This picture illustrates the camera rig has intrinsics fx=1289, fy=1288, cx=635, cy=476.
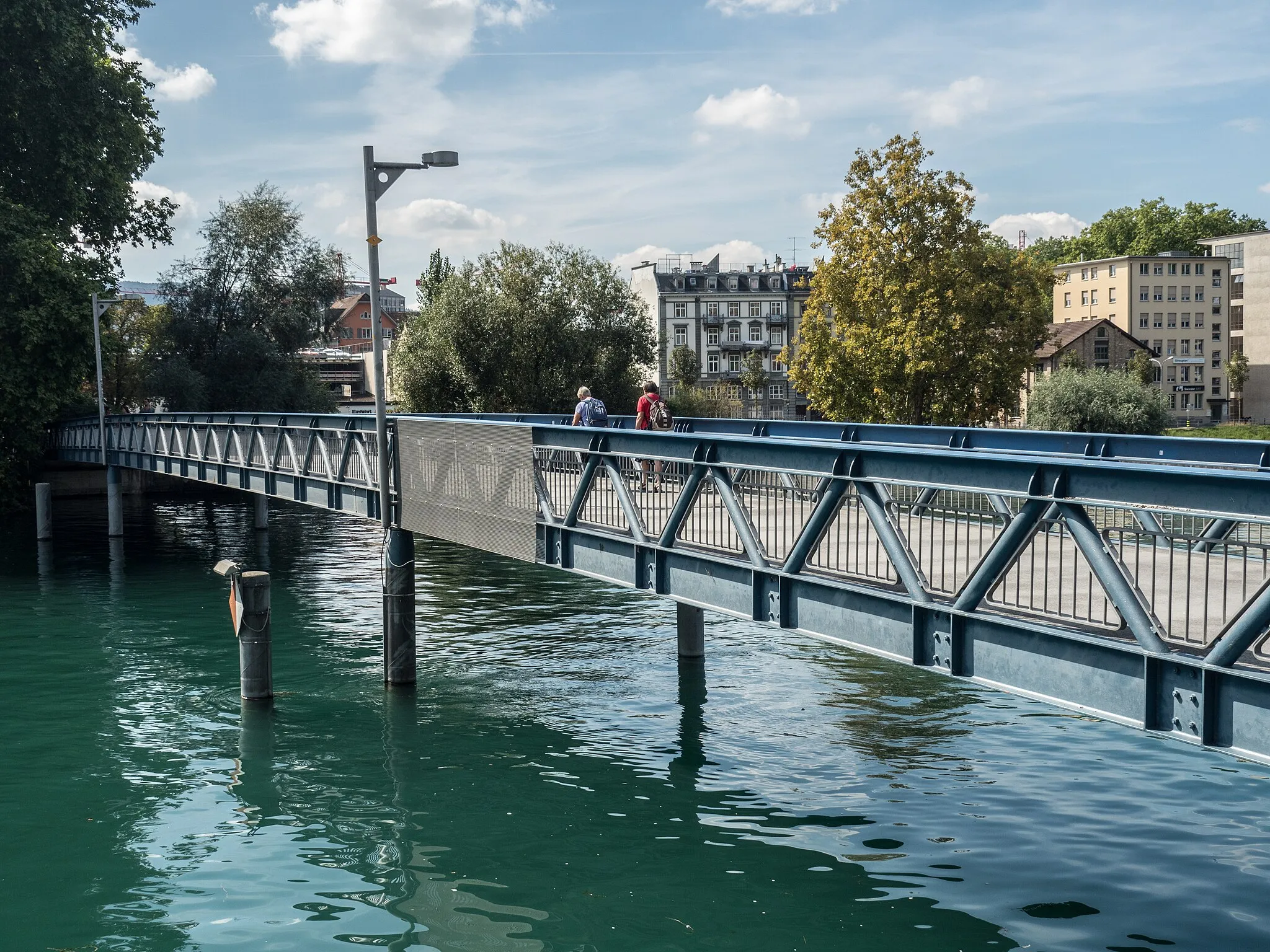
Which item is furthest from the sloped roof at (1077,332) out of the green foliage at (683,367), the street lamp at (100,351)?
the street lamp at (100,351)

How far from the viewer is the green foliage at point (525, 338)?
5841 cm

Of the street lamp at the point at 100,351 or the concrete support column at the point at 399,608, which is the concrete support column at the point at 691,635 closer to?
the concrete support column at the point at 399,608

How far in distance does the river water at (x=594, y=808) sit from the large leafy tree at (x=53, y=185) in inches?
656

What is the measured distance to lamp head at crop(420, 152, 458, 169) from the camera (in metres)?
16.7

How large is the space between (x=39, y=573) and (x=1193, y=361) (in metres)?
101

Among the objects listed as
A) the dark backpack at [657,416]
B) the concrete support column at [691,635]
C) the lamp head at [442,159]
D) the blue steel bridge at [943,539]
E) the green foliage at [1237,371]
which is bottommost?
Result: the concrete support column at [691,635]

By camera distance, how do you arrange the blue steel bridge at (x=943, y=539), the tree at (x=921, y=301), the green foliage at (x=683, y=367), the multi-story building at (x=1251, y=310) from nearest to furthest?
the blue steel bridge at (x=943, y=539) → the tree at (x=921, y=301) → the multi-story building at (x=1251, y=310) → the green foliage at (x=683, y=367)

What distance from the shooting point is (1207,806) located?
12.6 meters

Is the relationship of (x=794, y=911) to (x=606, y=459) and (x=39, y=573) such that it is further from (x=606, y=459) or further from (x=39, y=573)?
(x=39, y=573)

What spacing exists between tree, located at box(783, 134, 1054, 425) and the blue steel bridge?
27.2 meters

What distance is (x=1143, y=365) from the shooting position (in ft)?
289

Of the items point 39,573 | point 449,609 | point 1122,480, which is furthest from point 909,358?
point 1122,480

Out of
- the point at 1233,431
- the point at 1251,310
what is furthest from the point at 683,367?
the point at 1251,310

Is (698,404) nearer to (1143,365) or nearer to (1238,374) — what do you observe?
(1143,365)
